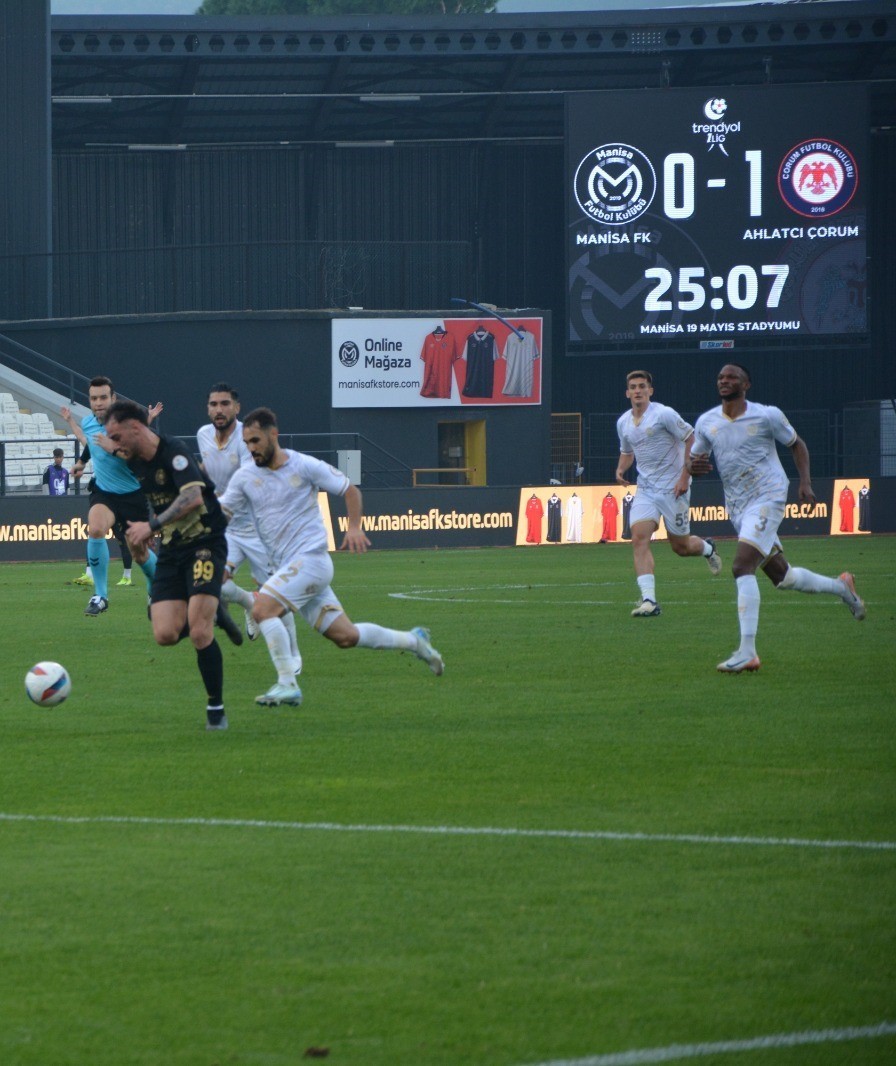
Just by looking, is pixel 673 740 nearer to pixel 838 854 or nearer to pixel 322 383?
pixel 838 854

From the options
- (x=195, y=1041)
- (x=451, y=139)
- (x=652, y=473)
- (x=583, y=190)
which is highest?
(x=451, y=139)

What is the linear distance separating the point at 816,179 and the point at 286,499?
30.4m

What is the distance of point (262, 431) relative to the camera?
10438mm

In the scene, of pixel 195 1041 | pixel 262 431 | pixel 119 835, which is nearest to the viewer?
pixel 195 1041

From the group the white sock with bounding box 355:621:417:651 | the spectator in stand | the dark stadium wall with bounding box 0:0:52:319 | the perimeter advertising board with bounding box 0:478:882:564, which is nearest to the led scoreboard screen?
the perimeter advertising board with bounding box 0:478:882:564

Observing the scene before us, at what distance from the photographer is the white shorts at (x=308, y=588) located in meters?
10.5

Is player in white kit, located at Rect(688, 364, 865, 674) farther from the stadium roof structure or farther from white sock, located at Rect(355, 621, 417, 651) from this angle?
the stadium roof structure

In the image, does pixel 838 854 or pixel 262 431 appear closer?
pixel 838 854

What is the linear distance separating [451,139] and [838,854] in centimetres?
4563

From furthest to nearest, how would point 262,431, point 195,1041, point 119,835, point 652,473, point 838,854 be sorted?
1. point 652,473
2. point 262,431
3. point 119,835
4. point 838,854
5. point 195,1041

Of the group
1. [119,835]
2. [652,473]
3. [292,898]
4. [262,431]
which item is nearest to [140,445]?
[262,431]

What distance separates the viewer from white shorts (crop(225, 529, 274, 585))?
13.7 m

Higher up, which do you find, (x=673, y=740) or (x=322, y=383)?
(x=322, y=383)

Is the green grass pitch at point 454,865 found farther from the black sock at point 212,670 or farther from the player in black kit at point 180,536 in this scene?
the player in black kit at point 180,536
